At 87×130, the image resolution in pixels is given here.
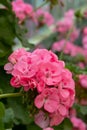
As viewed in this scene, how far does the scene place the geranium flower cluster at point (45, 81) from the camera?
0.98 metres

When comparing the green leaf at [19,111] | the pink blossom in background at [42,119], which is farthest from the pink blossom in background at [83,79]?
the pink blossom in background at [42,119]

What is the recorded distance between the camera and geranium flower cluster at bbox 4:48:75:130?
98 cm

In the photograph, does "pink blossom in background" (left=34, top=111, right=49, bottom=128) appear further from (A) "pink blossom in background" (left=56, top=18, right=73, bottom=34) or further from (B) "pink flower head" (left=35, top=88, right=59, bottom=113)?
(A) "pink blossom in background" (left=56, top=18, right=73, bottom=34)

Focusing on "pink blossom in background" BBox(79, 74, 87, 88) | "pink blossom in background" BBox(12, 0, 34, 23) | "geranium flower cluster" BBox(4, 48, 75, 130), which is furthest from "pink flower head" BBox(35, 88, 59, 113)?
"pink blossom in background" BBox(12, 0, 34, 23)

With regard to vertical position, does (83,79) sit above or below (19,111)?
above

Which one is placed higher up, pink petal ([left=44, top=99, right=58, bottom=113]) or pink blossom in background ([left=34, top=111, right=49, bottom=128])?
pink petal ([left=44, top=99, right=58, bottom=113])

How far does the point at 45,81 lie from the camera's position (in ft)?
3.23

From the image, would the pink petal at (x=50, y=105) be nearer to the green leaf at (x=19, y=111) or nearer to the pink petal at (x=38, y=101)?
the pink petal at (x=38, y=101)

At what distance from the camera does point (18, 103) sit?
1.42 meters

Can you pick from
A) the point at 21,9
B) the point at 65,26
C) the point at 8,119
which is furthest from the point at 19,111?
the point at 65,26

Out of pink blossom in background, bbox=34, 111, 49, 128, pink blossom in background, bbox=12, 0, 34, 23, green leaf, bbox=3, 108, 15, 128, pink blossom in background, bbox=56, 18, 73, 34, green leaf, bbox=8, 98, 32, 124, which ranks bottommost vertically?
pink blossom in background, bbox=34, 111, 49, 128

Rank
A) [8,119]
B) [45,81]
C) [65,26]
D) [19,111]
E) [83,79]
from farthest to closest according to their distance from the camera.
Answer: [65,26]
[83,79]
[19,111]
[8,119]
[45,81]

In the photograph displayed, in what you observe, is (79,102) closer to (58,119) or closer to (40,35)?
(58,119)

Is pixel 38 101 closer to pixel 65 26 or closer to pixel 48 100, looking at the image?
pixel 48 100
